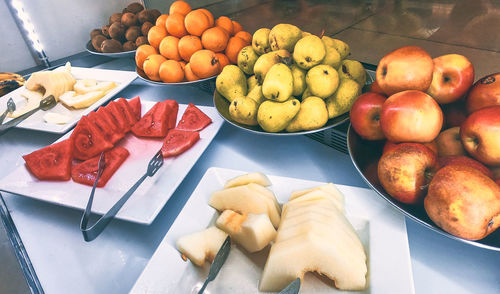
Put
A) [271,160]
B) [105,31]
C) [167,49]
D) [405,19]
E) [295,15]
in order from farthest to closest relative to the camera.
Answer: [295,15], [405,19], [105,31], [167,49], [271,160]

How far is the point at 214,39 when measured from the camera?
4.00 ft

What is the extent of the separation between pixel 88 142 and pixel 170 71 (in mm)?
462

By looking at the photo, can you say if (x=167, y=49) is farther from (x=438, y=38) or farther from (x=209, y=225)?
(x=438, y=38)

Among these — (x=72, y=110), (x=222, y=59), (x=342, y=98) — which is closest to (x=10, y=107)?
(x=72, y=110)

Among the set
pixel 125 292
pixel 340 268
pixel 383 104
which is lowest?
pixel 125 292

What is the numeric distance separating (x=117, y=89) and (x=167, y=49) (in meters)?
0.35

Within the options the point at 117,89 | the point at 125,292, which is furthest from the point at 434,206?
the point at 117,89

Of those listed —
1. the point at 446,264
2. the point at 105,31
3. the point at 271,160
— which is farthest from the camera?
the point at 105,31

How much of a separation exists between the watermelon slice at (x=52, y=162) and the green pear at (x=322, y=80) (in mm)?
835

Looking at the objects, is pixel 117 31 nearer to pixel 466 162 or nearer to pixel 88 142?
pixel 88 142

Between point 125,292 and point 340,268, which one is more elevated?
point 340,268

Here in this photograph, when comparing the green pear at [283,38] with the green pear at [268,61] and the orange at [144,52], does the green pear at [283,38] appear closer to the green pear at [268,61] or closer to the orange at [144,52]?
the green pear at [268,61]

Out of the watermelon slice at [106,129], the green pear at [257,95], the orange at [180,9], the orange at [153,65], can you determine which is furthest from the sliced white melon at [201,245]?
the orange at [180,9]

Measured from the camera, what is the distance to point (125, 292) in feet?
2.01
